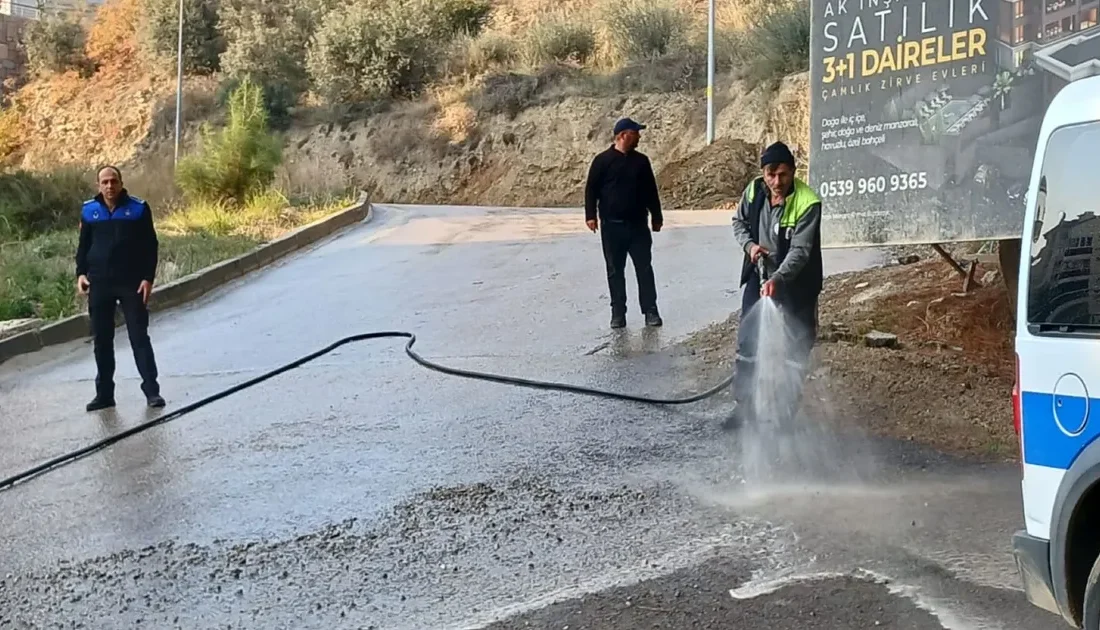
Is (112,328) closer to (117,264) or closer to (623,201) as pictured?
(117,264)

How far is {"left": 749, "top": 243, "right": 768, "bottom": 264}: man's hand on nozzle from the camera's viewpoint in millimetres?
6949

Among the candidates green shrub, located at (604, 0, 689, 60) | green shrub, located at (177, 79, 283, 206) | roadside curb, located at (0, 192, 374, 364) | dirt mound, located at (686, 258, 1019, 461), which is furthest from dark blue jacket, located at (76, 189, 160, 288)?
green shrub, located at (604, 0, 689, 60)

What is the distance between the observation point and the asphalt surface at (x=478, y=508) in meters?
4.67

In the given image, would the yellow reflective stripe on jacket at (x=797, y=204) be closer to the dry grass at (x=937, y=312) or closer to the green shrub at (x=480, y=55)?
the dry grass at (x=937, y=312)

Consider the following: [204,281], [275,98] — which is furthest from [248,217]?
[275,98]

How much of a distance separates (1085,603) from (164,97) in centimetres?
4802

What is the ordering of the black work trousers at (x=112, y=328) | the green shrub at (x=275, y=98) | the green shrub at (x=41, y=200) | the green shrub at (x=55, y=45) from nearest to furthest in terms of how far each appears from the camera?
the black work trousers at (x=112, y=328) → the green shrub at (x=41, y=200) → the green shrub at (x=275, y=98) → the green shrub at (x=55, y=45)

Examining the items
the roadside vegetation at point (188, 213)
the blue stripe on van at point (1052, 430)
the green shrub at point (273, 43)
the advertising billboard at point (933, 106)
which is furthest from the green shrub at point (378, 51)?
the blue stripe on van at point (1052, 430)

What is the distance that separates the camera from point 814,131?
7992 millimetres

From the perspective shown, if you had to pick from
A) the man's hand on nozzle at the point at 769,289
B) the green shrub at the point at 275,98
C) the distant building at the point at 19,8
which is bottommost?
the man's hand on nozzle at the point at 769,289

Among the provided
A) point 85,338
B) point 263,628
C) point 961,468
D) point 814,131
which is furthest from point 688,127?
point 263,628

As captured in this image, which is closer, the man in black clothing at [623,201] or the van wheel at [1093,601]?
the van wheel at [1093,601]

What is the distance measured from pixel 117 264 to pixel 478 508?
415 centimetres

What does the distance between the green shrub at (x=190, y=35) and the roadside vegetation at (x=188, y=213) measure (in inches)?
839
